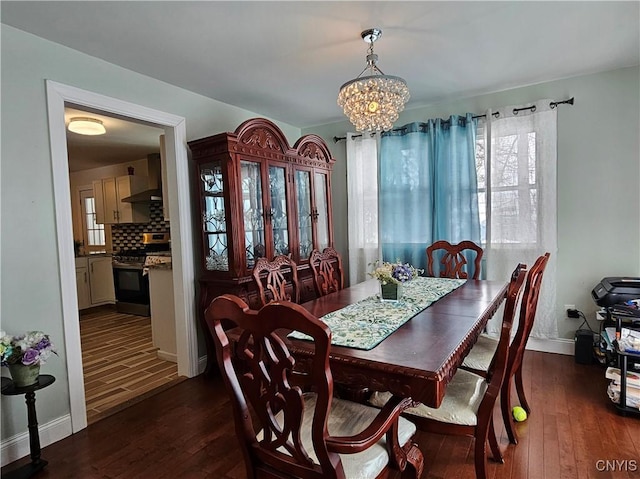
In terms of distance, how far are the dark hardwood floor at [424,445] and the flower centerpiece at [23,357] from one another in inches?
20.5

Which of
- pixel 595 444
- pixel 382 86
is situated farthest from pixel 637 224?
pixel 382 86

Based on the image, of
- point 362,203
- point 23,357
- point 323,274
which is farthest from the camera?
point 362,203

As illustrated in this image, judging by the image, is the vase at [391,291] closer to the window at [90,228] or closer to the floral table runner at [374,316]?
the floral table runner at [374,316]

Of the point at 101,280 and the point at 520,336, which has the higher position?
the point at 520,336

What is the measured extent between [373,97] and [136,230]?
5.31 metres

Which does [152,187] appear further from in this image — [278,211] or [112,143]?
[278,211]

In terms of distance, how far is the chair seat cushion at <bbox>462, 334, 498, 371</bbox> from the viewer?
1.98 metres

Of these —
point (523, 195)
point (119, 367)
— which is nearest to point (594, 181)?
point (523, 195)

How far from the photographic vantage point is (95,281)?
583 centimetres

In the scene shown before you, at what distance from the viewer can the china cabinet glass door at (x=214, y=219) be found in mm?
2895

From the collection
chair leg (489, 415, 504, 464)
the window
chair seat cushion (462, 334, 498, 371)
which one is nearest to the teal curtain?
chair seat cushion (462, 334, 498, 371)

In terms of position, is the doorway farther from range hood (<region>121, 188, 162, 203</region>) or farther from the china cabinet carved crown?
the china cabinet carved crown

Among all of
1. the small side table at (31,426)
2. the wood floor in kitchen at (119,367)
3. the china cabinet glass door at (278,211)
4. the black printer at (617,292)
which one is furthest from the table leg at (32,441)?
the black printer at (617,292)

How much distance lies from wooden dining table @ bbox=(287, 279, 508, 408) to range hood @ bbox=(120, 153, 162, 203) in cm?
431
